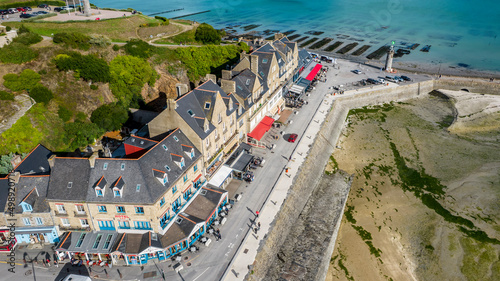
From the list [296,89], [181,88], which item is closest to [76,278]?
[181,88]

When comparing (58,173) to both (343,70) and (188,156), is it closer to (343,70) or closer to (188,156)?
(188,156)

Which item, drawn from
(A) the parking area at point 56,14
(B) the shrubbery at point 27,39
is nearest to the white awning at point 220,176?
(B) the shrubbery at point 27,39

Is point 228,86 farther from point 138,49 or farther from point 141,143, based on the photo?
point 138,49

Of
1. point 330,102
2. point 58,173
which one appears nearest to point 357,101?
point 330,102

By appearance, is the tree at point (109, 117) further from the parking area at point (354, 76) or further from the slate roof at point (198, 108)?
the parking area at point (354, 76)

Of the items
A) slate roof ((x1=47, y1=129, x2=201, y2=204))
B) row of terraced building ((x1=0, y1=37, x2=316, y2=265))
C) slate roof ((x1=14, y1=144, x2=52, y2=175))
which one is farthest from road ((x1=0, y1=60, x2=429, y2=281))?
slate roof ((x1=14, y1=144, x2=52, y2=175))

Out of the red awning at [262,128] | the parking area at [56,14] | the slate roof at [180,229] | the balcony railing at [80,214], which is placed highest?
the parking area at [56,14]

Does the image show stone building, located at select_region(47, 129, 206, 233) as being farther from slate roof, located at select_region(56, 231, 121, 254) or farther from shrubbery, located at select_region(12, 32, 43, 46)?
shrubbery, located at select_region(12, 32, 43, 46)
